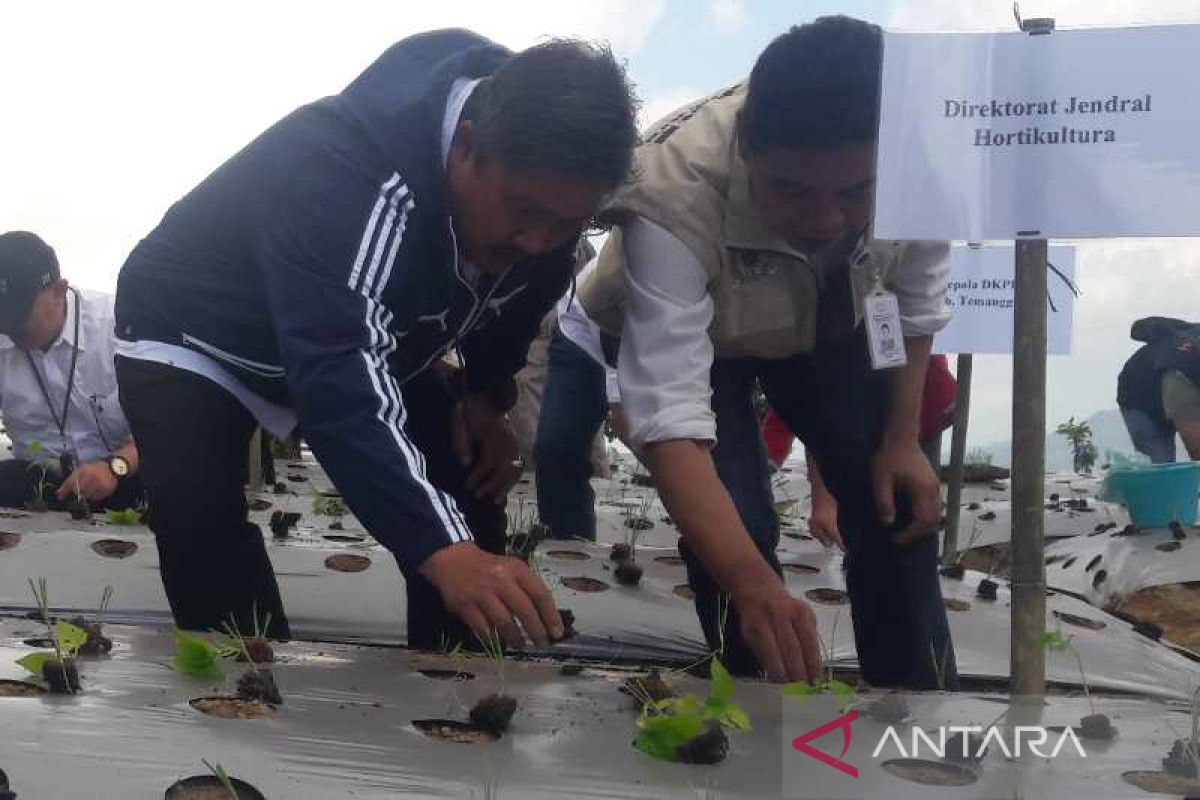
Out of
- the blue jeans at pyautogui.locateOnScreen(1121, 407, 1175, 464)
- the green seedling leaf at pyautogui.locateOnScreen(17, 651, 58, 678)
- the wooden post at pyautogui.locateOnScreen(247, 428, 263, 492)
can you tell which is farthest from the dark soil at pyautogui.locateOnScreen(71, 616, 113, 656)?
the blue jeans at pyautogui.locateOnScreen(1121, 407, 1175, 464)

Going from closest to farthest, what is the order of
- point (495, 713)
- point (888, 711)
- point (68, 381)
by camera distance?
1. point (495, 713)
2. point (888, 711)
3. point (68, 381)

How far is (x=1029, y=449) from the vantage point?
171 centimetres

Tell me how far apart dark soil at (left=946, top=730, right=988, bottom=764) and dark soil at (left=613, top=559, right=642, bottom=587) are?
145cm

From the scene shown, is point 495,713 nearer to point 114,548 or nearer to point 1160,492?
point 114,548

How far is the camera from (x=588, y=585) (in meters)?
2.87

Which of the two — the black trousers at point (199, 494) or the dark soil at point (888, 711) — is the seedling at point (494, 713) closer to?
the dark soil at point (888, 711)

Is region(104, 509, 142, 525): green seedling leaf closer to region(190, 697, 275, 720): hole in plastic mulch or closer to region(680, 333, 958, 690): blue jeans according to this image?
region(680, 333, 958, 690): blue jeans

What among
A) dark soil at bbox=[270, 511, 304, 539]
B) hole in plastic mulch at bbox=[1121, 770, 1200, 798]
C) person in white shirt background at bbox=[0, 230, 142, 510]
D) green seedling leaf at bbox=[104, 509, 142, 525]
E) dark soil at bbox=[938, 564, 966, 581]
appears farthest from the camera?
person in white shirt background at bbox=[0, 230, 142, 510]

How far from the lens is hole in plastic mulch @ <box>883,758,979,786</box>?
1.37 metres

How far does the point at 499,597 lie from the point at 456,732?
167 millimetres

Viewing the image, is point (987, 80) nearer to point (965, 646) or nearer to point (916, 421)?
point (916, 421)

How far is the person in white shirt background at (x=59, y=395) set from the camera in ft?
12.1

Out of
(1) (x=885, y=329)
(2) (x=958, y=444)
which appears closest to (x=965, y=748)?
(1) (x=885, y=329)

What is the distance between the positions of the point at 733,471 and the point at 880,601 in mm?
357
